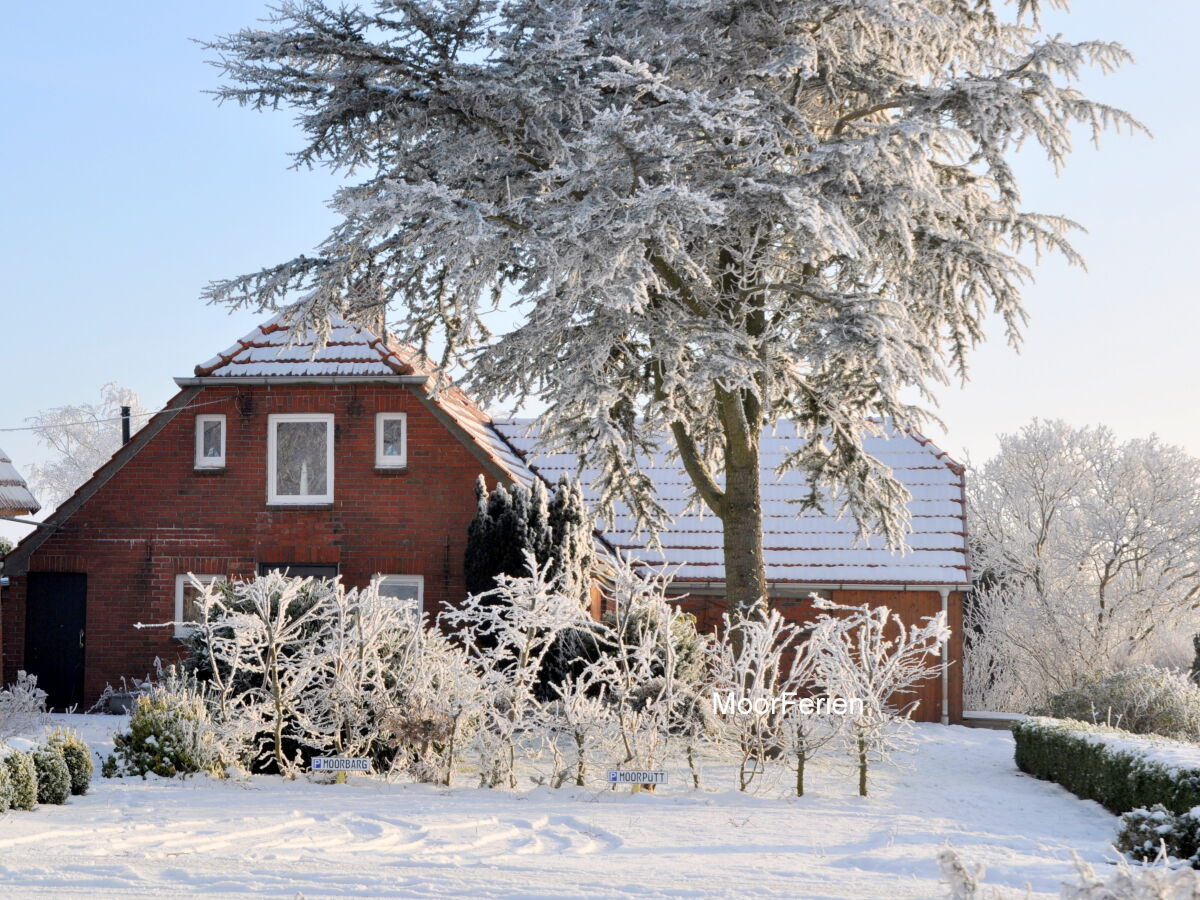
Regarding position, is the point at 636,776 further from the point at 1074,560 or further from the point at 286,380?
the point at 1074,560

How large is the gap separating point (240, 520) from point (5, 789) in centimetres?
1066

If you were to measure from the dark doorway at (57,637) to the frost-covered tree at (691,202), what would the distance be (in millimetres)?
7993

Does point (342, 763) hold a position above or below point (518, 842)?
above

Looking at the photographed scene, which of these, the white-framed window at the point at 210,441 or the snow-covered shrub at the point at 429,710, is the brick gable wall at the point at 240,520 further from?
the snow-covered shrub at the point at 429,710

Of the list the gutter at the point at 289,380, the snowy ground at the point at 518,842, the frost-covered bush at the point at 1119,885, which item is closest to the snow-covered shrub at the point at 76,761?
the snowy ground at the point at 518,842

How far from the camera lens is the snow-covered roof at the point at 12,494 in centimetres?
1850

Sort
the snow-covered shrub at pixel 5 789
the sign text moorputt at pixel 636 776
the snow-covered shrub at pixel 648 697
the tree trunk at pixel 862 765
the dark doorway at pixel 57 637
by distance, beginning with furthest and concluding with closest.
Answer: the dark doorway at pixel 57 637 < the tree trunk at pixel 862 765 < the snow-covered shrub at pixel 648 697 < the sign text moorputt at pixel 636 776 < the snow-covered shrub at pixel 5 789

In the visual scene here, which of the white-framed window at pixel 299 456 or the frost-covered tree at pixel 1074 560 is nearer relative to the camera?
the white-framed window at pixel 299 456

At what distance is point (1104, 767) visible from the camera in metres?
12.6

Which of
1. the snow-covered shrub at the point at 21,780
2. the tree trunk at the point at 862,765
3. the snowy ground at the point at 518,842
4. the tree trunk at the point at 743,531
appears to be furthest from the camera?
the tree trunk at the point at 743,531

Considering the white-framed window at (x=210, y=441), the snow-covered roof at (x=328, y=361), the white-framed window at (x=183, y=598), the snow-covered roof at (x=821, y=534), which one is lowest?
the white-framed window at (x=183, y=598)

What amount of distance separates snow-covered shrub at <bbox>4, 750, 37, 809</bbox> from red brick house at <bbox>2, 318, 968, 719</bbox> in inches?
388

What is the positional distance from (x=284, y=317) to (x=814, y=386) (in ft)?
23.3

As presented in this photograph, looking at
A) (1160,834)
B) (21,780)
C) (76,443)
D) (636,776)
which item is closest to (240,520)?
(21,780)
